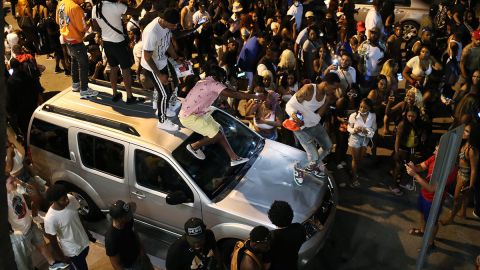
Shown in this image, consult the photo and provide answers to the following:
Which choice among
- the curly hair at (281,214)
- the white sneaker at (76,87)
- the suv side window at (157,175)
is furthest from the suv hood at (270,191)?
the white sneaker at (76,87)

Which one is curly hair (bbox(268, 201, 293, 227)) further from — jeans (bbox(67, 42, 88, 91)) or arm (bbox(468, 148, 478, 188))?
jeans (bbox(67, 42, 88, 91))

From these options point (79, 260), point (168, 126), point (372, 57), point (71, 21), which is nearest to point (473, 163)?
point (372, 57)

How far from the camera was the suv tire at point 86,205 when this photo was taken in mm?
6930

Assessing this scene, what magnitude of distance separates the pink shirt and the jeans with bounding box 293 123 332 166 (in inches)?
54.0

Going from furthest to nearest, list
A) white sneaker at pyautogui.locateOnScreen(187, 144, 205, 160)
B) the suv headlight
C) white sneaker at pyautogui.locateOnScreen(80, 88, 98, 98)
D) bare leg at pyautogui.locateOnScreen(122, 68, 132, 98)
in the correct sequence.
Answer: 1. white sneaker at pyautogui.locateOnScreen(80, 88, 98, 98)
2. bare leg at pyautogui.locateOnScreen(122, 68, 132, 98)
3. white sneaker at pyautogui.locateOnScreen(187, 144, 205, 160)
4. the suv headlight

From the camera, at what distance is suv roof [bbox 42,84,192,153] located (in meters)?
6.28

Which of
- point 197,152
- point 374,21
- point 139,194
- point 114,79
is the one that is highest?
point 374,21

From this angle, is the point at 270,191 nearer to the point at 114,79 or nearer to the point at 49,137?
the point at 114,79

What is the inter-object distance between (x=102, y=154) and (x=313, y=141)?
117 inches

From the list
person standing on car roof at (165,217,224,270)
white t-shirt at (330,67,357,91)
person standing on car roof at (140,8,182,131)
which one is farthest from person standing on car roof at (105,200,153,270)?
white t-shirt at (330,67,357,91)

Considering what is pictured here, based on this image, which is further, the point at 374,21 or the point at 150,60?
the point at 374,21

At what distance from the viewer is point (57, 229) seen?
17.5 feet

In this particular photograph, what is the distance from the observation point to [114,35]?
716 cm

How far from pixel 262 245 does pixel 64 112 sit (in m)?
3.68
